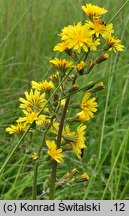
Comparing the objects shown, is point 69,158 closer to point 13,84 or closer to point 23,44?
point 13,84

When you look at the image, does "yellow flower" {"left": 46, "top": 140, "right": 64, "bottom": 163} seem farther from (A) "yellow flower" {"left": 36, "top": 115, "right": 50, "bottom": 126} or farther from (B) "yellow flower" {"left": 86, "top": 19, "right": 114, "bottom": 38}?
(B) "yellow flower" {"left": 86, "top": 19, "right": 114, "bottom": 38}

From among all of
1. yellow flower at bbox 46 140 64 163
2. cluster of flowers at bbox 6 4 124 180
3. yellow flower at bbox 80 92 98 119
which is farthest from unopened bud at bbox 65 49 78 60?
yellow flower at bbox 46 140 64 163

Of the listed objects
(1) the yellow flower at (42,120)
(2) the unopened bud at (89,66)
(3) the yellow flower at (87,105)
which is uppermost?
(2) the unopened bud at (89,66)

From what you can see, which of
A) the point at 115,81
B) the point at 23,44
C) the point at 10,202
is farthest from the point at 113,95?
the point at 10,202

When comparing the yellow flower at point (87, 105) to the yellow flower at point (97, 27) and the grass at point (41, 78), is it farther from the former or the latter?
the grass at point (41, 78)

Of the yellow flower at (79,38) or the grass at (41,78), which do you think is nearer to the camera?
the yellow flower at (79,38)

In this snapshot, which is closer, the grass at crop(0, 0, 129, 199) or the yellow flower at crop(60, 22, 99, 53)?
the yellow flower at crop(60, 22, 99, 53)

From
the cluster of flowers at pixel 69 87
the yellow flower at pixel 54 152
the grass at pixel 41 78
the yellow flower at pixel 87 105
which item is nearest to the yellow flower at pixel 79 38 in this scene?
the cluster of flowers at pixel 69 87
